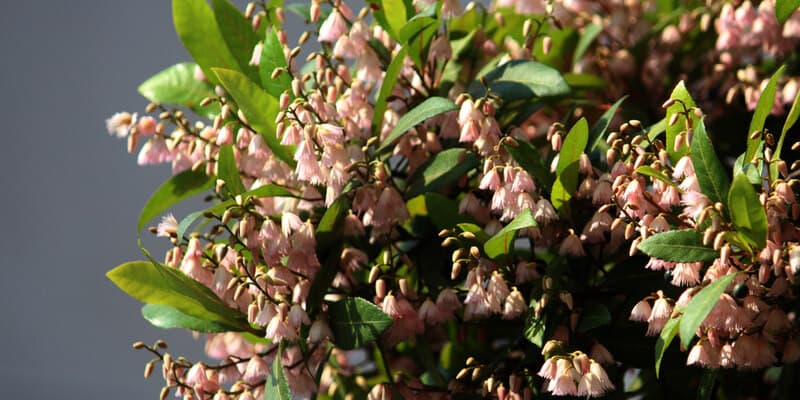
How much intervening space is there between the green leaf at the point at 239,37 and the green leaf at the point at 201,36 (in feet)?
0.06

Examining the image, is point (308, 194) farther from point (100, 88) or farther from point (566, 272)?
point (100, 88)

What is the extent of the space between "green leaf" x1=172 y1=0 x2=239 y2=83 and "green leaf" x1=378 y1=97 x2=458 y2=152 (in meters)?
0.30

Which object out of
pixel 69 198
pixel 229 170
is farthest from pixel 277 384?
pixel 69 198

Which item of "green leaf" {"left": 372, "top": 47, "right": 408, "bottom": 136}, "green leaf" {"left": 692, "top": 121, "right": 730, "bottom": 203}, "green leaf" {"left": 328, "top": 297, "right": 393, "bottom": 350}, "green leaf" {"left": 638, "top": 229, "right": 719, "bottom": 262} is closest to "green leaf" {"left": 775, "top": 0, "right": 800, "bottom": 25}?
"green leaf" {"left": 692, "top": 121, "right": 730, "bottom": 203}

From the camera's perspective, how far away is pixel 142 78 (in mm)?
3398

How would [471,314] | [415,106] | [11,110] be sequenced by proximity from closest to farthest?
[471,314] < [415,106] < [11,110]

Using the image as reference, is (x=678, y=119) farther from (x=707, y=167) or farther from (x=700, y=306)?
(x=700, y=306)

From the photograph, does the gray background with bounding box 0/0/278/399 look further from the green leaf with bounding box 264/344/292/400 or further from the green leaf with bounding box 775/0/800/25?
the green leaf with bounding box 775/0/800/25

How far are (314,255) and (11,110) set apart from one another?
219 centimetres

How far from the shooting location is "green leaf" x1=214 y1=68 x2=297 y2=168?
4.47 feet

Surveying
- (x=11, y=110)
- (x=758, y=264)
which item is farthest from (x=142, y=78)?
(x=758, y=264)

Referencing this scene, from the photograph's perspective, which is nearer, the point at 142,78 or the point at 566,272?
the point at 566,272

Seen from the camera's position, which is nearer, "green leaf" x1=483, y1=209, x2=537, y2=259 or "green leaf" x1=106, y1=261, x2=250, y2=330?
"green leaf" x1=483, y1=209, x2=537, y2=259

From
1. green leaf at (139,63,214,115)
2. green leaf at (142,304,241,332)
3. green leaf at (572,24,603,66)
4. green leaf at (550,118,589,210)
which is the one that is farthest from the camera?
green leaf at (572,24,603,66)
